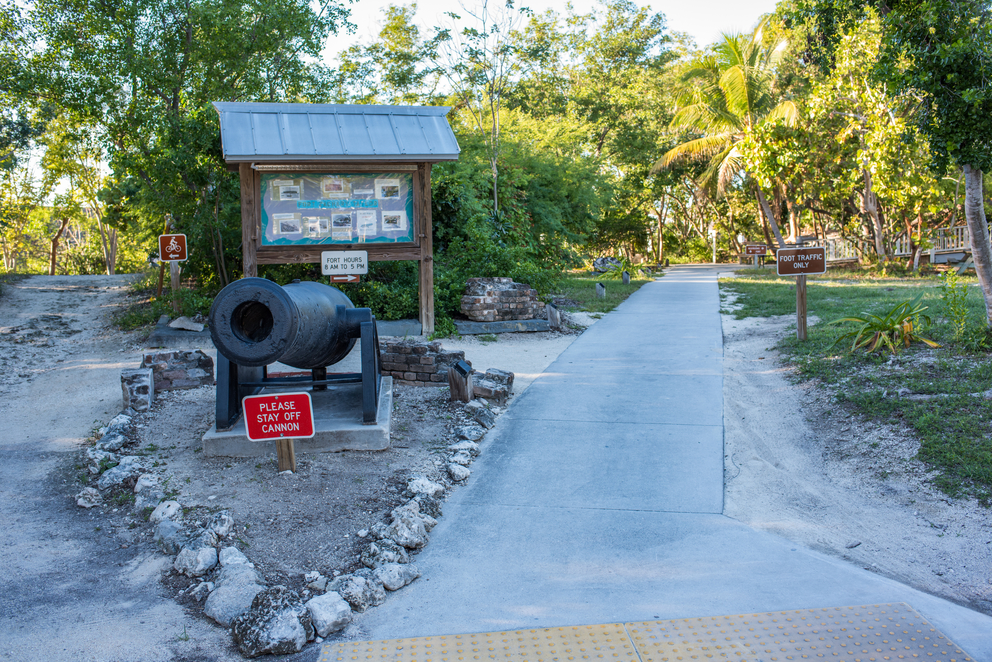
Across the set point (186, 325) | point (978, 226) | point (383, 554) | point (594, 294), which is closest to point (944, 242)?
point (594, 294)

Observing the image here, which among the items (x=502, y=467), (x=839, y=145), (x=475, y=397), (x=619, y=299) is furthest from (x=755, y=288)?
(x=502, y=467)

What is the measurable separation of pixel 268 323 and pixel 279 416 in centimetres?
79

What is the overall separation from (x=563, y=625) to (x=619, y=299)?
47.2 feet

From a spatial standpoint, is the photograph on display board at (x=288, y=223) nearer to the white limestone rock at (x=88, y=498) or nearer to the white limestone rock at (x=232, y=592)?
the white limestone rock at (x=88, y=498)

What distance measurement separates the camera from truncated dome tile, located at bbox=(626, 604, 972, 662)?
10.4 ft

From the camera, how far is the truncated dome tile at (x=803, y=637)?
3172 millimetres

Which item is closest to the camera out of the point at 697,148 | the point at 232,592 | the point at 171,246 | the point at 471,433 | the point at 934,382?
the point at 232,592

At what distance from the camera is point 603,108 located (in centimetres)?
2920

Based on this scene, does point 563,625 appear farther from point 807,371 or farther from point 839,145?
point 839,145

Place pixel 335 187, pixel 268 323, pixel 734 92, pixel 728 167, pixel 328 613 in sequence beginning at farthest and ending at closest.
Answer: pixel 728 167 → pixel 734 92 → pixel 335 187 → pixel 268 323 → pixel 328 613

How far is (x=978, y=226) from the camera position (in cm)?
739

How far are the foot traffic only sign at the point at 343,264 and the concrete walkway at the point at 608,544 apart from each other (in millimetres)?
4108

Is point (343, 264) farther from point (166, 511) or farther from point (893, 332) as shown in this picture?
point (893, 332)

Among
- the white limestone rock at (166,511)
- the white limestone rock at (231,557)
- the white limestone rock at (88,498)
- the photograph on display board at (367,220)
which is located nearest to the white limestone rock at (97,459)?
the white limestone rock at (88,498)
